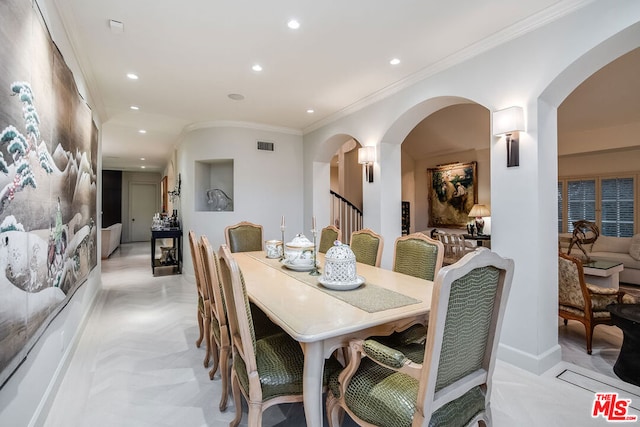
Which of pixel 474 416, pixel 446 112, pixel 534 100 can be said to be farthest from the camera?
pixel 446 112

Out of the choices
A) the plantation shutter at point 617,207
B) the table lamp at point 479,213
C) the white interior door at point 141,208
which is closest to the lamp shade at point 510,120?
the table lamp at point 479,213

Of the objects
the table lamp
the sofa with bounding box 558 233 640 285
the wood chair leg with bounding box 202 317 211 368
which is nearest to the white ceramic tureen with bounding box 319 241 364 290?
the wood chair leg with bounding box 202 317 211 368

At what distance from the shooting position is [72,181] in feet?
7.96

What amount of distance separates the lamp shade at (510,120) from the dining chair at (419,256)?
1.03m

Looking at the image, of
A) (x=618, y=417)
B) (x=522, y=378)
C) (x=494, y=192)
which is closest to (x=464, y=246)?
(x=494, y=192)

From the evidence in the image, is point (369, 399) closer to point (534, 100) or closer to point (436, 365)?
point (436, 365)

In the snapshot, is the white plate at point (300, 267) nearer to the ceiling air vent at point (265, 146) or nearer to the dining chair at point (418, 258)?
the dining chair at point (418, 258)

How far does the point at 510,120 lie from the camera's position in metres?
2.39

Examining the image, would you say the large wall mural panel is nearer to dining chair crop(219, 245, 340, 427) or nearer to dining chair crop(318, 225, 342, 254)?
dining chair crop(219, 245, 340, 427)

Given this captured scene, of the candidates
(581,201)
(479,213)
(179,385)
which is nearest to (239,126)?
Answer: (179,385)

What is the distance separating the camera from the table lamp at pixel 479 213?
5910mm

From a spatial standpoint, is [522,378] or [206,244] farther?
[522,378]

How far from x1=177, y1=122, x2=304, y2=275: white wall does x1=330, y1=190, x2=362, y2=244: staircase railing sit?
2.56ft

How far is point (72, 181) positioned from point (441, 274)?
8.98ft
